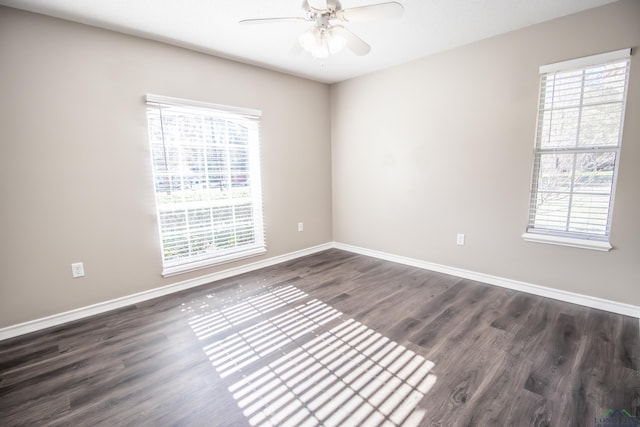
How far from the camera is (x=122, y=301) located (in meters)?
2.71

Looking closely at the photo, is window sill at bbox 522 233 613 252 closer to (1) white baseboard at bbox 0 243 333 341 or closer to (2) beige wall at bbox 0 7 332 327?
(1) white baseboard at bbox 0 243 333 341

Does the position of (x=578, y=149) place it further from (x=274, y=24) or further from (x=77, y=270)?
(x=77, y=270)

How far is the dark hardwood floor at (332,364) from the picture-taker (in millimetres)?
1513

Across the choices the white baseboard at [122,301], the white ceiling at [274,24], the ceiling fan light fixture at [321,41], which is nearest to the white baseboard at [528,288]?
the white baseboard at [122,301]

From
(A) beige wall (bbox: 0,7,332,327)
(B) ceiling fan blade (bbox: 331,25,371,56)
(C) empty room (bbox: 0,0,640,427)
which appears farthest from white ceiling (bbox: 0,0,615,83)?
(B) ceiling fan blade (bbox: 331,25,371,56)

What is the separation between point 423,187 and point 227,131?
2348mm

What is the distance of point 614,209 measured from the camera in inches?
92.8

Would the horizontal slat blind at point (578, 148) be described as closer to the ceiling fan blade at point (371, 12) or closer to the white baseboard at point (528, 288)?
the white baseboard at point (528, 288)

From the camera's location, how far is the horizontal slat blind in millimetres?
2348

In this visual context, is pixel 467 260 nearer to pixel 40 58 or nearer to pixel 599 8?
pixel 599 8

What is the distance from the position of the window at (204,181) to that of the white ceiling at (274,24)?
1.92ft

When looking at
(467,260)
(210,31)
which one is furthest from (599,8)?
(210,31)

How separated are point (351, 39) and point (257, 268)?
106 inches

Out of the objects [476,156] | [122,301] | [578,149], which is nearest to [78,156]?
[122,301]
